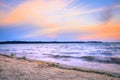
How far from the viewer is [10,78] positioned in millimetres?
5688

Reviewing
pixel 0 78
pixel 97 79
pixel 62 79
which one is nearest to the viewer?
pixel 0 78

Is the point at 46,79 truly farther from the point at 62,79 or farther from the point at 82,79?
the point at 82,79

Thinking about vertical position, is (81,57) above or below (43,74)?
below

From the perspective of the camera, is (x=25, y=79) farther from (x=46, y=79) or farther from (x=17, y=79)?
(x=46, y=79)

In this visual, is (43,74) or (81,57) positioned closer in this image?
(43,74)

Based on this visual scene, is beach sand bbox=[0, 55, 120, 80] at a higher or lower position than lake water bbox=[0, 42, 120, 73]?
higher

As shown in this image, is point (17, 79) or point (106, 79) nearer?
point (17, 79)

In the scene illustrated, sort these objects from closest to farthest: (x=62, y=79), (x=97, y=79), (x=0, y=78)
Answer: (x=0, y=78)
(x=62, y=79)
(x=97, y=79)

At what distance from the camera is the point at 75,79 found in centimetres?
607

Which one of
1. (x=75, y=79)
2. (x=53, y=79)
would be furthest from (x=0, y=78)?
(x=75, y=79)

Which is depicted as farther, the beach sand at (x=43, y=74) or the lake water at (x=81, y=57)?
the lake water at (x=81, y=57)

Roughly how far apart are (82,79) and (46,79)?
4.76ft

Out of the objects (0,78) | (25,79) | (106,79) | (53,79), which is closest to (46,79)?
(53,79)

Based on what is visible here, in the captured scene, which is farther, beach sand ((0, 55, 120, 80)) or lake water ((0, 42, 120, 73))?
lake water ((0, 42, 120, 73))
